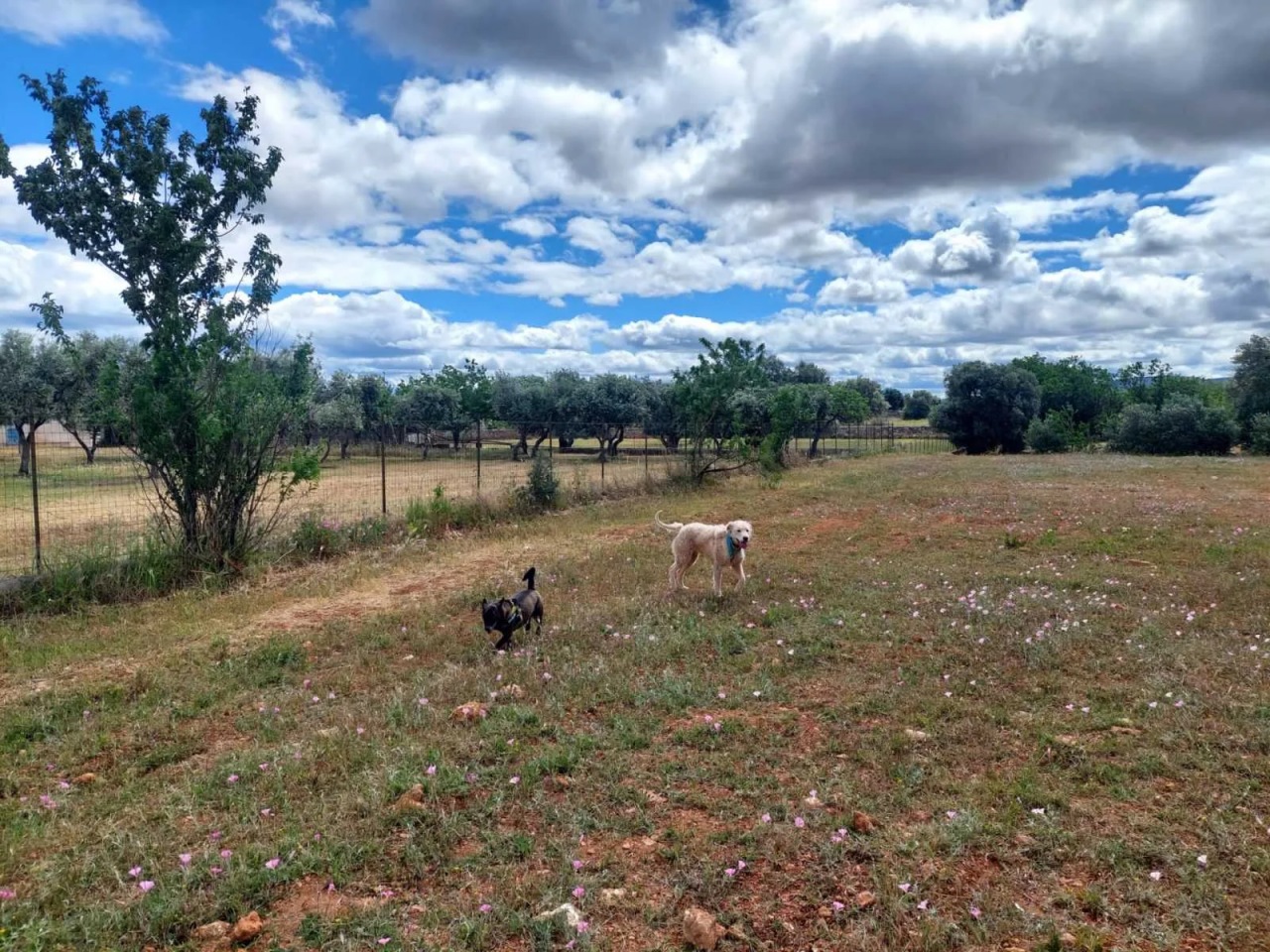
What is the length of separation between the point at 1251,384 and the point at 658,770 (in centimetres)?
5031

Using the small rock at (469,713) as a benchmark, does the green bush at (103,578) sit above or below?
above

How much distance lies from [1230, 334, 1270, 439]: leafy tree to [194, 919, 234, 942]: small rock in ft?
166

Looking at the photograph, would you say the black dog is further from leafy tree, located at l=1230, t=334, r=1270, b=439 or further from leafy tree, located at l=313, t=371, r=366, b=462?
leafy tree, located at l=1230, t=334, r=1270, b=439

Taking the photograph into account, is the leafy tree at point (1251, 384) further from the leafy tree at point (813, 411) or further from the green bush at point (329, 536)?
the green bush at point (329, 536)

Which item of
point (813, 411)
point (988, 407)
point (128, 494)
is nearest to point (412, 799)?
point (128, 494)

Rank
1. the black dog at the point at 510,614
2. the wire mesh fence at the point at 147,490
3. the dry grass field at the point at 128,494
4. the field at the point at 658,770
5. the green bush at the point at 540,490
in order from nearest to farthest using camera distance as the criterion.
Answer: the field at the point at 658,770
the black dog at the point at 510,614
the wire mesh fence at the point at 147,490
the dry grass field at the point at 128,494
the green bush at the point at 540,490

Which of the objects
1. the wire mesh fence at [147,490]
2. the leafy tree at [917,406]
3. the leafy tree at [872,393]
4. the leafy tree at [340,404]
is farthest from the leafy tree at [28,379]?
the leafy tree at [917,406]

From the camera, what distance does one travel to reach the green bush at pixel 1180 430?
39.5m

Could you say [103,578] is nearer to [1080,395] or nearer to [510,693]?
[510,693]

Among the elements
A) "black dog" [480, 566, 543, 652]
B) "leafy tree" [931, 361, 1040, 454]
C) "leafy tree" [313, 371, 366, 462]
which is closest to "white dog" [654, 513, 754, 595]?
"black dog" [480, 566, 543, 652]

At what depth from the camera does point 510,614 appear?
19.6ft

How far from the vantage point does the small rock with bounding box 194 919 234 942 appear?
2707 millimetres

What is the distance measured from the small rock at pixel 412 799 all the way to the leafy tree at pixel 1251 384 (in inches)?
1953

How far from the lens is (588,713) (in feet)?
15.6
